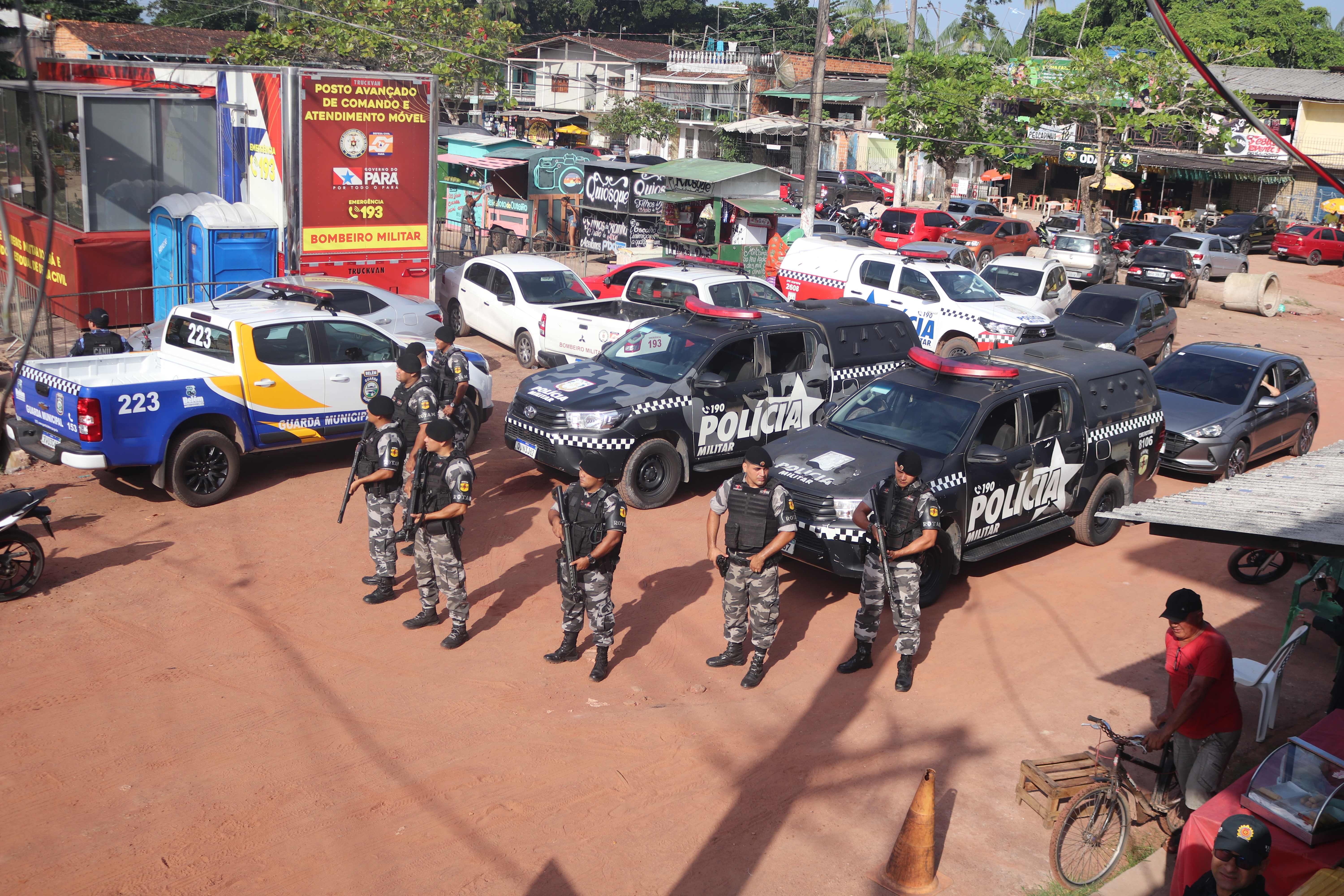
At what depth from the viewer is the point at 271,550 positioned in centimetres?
971

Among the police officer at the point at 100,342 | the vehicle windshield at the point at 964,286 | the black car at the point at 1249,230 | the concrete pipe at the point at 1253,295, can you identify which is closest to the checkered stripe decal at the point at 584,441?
the police officer at the point at 100,342

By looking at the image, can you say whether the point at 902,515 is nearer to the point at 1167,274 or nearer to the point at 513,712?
the point at 513,712

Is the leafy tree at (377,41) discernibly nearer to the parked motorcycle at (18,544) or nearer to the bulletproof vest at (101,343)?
the bulletproof vest at (101,343)

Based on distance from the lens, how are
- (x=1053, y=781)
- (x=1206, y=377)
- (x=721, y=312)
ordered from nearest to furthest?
1. (x=1053, y=781)
2. (x=721, y=312)
3. (x=1206, y=377)

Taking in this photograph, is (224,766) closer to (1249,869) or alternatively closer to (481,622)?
(481,622)

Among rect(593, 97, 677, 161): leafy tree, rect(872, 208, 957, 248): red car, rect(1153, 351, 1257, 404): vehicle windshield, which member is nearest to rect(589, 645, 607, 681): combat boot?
rect(1153, 351, 1257, 404): vehicle windshield

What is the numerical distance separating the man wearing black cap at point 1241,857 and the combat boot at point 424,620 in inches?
229

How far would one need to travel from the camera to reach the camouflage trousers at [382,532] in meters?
8.59

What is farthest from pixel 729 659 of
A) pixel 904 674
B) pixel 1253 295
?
pixel 1253 295

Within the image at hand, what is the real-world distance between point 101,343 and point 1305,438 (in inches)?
608

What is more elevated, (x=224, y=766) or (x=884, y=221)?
(x=884, y=221)

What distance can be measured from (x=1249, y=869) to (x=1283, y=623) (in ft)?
20.4

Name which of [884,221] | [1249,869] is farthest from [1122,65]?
[1249,869]

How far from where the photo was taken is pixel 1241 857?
4.14 meters
